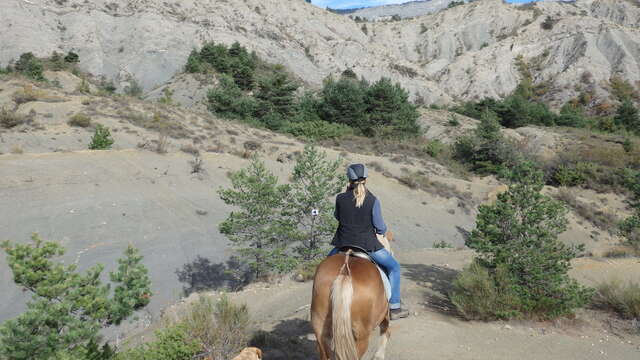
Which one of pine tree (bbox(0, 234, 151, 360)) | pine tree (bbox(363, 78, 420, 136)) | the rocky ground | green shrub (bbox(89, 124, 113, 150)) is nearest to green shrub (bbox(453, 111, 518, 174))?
the rocky ground

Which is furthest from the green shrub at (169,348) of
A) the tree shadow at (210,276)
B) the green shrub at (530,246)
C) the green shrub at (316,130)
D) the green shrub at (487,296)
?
the green shrub at (316,130)

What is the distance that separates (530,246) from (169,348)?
5513 millimetres

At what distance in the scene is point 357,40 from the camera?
69875 mm

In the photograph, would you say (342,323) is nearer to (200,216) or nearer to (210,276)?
(210,276)

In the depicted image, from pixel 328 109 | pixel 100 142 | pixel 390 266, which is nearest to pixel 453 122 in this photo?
pixel 328 109

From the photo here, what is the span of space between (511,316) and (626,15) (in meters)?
99.3

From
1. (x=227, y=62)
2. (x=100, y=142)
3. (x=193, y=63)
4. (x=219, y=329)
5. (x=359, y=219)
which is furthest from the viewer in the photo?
(x=227, y=62)

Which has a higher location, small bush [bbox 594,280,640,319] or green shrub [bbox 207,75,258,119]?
green shrub [bbox 207,75,258,119]

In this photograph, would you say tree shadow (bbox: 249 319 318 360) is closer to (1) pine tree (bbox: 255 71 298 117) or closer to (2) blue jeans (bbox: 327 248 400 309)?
(2) blue jeans (bbox: 327 248 400 309)

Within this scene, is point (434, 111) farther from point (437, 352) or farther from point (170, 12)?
point (437, 352)

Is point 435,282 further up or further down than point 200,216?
further up

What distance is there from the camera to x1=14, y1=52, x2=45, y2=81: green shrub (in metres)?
33.1

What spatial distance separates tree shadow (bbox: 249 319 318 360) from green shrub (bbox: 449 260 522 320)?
239 cm

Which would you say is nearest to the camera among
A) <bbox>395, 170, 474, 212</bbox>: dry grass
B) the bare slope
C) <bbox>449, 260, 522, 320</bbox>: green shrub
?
<bbox>449, 260, 522, 320</bbox>: green shrub
